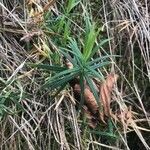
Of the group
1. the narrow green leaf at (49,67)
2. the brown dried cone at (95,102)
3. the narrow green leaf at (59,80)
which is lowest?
the brown dried cone at (95,102)

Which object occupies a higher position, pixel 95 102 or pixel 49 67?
Answer: pixel 49 67

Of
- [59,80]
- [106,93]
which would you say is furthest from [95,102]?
[59,80]

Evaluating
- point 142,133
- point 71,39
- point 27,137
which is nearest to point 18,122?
point 27,137

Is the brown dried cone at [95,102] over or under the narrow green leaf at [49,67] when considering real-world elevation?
under

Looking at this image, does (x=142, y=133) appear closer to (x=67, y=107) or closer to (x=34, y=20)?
(x=67, y=107)

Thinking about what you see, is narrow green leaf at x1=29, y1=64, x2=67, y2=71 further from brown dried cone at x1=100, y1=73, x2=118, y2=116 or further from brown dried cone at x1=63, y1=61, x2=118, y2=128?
brown dried cone at x1=100, y1=73, x2=118, y2=116

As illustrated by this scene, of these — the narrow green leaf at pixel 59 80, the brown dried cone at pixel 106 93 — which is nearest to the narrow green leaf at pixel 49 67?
the narrow green leaf at pixel 59 80

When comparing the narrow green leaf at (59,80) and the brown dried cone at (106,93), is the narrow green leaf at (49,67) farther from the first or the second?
the brown dried cone at (106,93)

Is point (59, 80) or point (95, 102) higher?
point (59, 80)

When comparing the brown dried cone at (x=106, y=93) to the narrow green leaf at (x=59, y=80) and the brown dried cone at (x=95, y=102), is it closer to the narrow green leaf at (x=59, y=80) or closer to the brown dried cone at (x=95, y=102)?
the brown dried cone at (x=95, y=102)

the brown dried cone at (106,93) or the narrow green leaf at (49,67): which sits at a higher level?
the narrow green leaf at (49,67)

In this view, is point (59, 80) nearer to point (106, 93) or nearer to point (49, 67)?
point (49, 67)
